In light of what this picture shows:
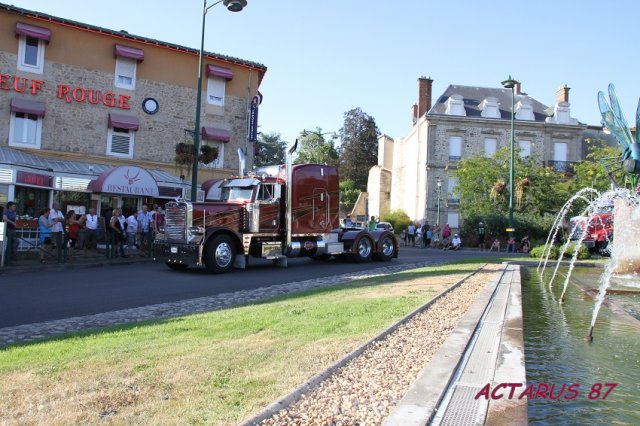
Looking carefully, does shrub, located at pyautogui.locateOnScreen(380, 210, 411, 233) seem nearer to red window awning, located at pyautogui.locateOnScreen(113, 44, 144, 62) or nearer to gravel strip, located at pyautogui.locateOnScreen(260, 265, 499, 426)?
red window awning, located at pyautogui.locateOnScreen(113, 44, 144, 62)

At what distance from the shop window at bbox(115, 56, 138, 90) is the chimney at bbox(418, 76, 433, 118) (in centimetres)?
2803

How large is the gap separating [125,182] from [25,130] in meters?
5.86

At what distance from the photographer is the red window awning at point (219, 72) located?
2595 cm

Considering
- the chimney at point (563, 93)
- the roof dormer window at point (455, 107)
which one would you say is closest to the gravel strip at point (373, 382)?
the roof dormer window at point (455, 107)

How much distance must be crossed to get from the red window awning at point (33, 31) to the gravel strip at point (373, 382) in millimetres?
21930

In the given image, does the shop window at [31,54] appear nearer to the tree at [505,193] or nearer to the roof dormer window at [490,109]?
the tree at [505,193]

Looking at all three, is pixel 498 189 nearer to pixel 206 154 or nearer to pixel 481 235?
pixel 481 235

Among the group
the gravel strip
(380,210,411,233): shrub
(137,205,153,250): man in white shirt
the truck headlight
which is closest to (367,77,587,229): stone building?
(380,210,411,233): shrub

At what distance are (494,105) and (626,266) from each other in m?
32.9

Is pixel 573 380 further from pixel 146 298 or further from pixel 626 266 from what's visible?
pixel 626 266

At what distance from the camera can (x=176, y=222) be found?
15.1m

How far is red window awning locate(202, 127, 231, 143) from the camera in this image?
25641 mm

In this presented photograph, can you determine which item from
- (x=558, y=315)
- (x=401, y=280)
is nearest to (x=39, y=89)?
(x=401, y=280)

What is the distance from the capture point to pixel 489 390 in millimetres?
3990
